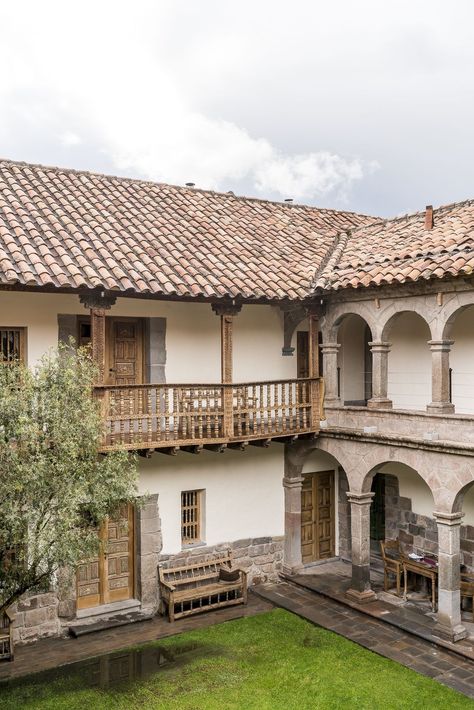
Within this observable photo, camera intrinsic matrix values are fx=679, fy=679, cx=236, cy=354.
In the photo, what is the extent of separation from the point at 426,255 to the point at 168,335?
4.89 m

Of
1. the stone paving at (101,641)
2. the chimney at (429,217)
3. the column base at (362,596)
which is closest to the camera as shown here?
the stone paving at (101,641)

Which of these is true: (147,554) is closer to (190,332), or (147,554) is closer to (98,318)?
(190,332)

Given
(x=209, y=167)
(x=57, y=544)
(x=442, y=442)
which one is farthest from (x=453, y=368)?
(x=209, y=167)

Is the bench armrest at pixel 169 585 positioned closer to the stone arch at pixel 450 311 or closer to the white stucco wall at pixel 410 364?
the white stucco wall at pixel 410 364

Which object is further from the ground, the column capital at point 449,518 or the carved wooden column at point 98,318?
the carved wooden column at point 98,318

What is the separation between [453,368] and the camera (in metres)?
13.0

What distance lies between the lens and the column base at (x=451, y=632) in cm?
1091

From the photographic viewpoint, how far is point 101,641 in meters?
11.2

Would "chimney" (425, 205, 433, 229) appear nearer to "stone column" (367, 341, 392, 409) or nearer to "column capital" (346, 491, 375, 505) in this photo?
"stone column" (367, 341, 392, 409)

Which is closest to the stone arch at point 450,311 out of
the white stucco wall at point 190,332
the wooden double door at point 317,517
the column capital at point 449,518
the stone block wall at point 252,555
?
the column capital at point 449,518

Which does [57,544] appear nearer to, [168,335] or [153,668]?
[153,668]

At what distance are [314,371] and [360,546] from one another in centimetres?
344

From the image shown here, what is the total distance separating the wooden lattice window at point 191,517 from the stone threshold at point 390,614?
1.72 metres

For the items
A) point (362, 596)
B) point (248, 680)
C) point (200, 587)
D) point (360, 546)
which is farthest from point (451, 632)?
point (200, 587)
